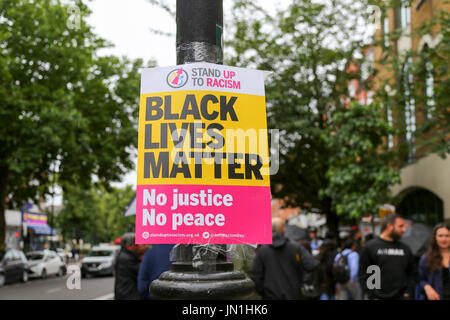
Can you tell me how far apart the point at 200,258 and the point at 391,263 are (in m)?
4.14

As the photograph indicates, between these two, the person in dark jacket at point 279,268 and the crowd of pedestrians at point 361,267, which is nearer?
the crowd of pedestrians at point 361,267

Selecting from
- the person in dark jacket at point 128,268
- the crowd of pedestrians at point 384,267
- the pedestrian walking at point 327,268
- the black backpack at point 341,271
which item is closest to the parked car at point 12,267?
the pedestrian walking at point 327,268

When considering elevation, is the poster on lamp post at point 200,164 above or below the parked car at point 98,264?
above

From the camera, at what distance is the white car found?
88.2ft

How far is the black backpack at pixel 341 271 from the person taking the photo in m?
10.2

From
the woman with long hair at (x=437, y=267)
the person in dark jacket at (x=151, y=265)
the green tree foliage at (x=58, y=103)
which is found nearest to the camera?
the person in dark jacket at (x=151, y=265)

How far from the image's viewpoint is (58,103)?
20.9 meters

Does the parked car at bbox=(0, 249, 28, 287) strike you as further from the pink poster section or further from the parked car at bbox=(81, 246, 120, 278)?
the pink poster section

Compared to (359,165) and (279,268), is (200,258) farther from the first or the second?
(359,165)

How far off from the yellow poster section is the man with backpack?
315 inches

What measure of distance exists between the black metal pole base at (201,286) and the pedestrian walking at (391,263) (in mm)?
3787

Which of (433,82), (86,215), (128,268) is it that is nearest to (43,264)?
(433,82)

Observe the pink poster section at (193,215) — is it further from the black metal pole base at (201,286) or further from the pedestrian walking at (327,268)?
the pedestrian walking at (327,268)

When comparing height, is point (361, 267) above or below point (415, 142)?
below
